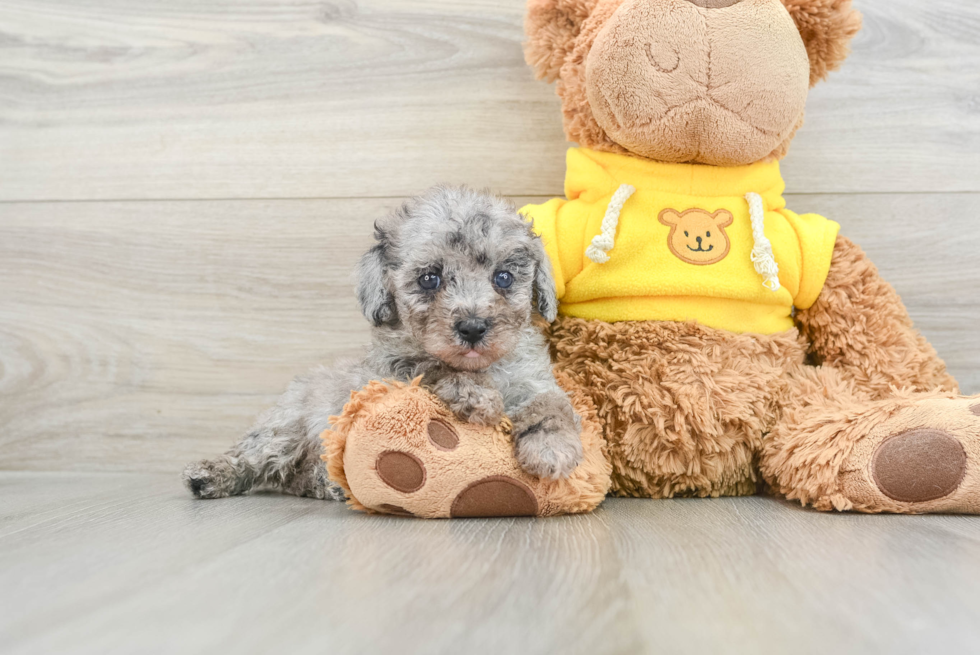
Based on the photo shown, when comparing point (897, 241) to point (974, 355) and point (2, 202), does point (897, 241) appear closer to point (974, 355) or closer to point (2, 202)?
point (974, 355)

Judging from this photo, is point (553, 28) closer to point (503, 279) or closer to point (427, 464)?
point (503, 279)

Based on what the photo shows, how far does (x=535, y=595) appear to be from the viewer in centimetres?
84

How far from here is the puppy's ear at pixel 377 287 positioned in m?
1.35

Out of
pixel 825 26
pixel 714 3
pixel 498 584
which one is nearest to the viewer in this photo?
pixel 498 584

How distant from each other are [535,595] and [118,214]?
A: 1655mm

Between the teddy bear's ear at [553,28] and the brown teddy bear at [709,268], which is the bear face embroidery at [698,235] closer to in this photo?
the brown teddy bear at [709,268]

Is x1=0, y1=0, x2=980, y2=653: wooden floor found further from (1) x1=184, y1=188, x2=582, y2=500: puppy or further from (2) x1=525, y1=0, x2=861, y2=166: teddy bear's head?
(1) x1=184, y1=188, x2=582, y2=500: puppy

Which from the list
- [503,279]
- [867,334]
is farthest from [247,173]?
[867,334]

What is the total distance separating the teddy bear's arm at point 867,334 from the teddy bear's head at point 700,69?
0.32 m

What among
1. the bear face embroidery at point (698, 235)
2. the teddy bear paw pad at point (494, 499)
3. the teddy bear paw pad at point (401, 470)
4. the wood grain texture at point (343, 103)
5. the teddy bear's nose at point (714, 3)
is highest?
the teddy bear's nose at point (714, 3)

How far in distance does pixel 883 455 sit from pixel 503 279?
28.2 inches

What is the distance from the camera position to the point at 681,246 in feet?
4.88

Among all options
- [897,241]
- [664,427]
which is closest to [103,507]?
[664,427]

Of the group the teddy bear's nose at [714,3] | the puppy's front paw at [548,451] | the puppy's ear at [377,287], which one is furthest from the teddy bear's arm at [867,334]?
the puppy's ear at [377,287]
